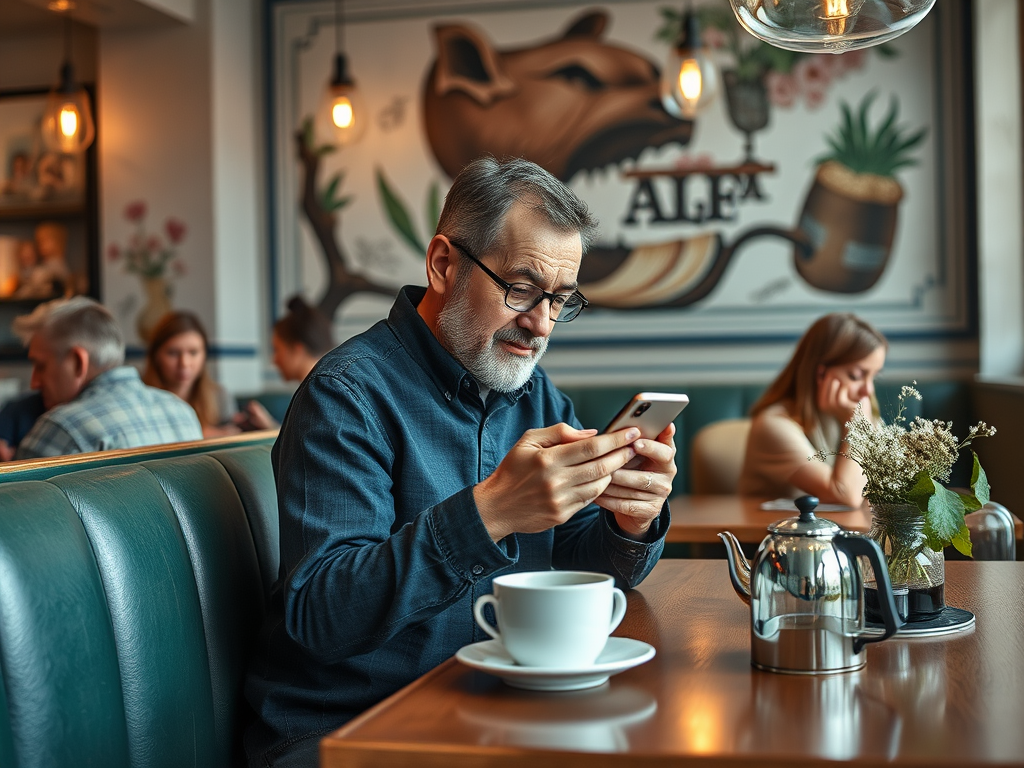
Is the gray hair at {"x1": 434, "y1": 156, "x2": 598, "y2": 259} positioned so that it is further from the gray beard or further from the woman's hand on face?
the woman's hand on face

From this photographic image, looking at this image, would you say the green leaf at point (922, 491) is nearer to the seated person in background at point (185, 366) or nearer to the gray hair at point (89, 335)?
the gray hair at point (89, 335)

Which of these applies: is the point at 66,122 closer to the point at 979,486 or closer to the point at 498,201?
the point at 498,201

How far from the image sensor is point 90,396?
2709mm

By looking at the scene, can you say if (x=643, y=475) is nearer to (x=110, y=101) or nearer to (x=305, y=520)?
(x=305, y=520)

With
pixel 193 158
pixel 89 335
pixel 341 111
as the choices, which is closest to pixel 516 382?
pixel 89 335

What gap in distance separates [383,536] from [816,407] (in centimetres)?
197

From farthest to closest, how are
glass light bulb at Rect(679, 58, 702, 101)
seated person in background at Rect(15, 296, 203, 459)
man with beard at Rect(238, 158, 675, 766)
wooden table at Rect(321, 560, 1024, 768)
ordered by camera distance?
glass light bulb at Rect(679, 58, 702, 101), seated person in background at Rect(15, 296, 203, 459), man with beard at Rect(238, 158, 675, 766), wooden table at Rect(321, 560, 1024, 768)

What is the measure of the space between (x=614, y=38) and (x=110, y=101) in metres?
2.36

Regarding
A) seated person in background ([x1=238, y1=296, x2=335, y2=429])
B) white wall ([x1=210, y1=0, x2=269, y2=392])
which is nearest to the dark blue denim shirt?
seated person in background ([x1=238, y1=296, x2=335, y2=429])

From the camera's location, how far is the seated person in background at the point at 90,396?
2.57 m

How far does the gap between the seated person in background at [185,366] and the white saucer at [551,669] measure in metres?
3.05

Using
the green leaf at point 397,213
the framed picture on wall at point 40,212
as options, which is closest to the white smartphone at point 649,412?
the green leaf at point 397,213

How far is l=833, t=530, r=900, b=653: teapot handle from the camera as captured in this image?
1.06m

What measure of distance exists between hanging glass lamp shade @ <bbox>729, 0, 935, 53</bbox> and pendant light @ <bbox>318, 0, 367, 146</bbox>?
3.12m
